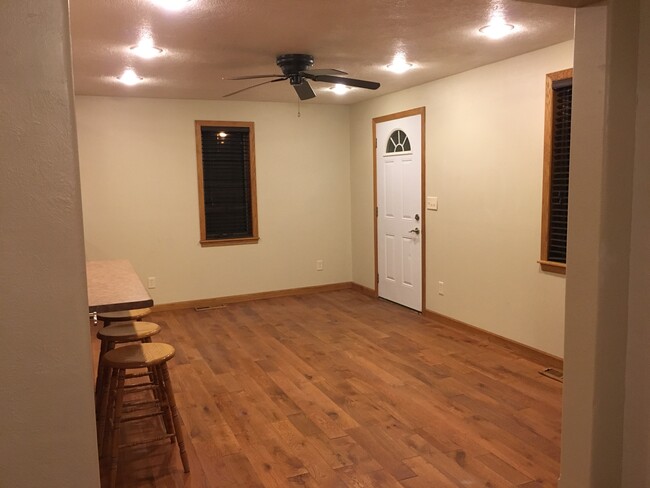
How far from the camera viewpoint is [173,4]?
9.04 feet

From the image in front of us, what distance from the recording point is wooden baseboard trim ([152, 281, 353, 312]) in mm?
6164

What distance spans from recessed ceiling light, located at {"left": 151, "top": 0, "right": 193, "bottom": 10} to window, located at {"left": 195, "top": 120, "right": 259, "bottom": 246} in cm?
339

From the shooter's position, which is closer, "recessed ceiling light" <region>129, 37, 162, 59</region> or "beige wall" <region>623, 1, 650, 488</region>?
"beige wall" <region>623, 1, 650, 488</region>

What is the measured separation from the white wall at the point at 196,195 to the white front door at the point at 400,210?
83 centimetres

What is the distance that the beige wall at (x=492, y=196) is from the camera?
4133mm

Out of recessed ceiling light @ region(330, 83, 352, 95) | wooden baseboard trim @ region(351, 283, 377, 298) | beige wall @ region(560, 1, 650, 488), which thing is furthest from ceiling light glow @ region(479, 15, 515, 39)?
wooden baseboard trim @ region(351, 283, 377, 298)

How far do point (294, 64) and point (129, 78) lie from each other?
173 cm

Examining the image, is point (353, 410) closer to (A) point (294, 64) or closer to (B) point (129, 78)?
(A) point (294, 64)

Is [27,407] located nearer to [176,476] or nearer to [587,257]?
[176,476]

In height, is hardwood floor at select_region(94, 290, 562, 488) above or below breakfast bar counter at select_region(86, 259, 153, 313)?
below

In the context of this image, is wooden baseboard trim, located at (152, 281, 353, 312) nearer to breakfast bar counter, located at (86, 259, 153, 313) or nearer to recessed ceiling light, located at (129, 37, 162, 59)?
breakfast bar counter, located at (86, 259, 153, 313)

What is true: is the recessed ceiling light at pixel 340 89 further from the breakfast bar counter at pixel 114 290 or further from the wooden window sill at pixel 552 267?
the breakfast bar counter at pixel 114 290

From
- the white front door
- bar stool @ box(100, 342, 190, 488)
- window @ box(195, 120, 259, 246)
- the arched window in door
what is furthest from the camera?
window @ box(195, 120, 259, 246)

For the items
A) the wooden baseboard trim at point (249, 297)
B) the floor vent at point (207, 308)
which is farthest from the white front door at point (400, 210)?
the floor vent at point (207, 308)
